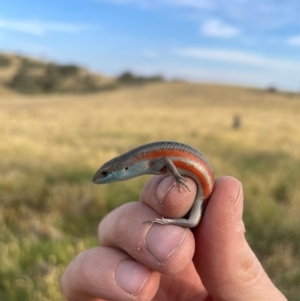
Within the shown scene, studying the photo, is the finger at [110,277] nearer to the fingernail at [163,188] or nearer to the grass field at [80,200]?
the fingernail at [163,188]

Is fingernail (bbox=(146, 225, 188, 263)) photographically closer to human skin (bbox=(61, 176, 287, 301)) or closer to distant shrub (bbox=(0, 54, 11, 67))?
human skin (bbox=(61, 176, 287, 301))

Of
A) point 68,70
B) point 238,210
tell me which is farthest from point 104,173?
point 68,70

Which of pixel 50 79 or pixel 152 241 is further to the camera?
pixel 50 79

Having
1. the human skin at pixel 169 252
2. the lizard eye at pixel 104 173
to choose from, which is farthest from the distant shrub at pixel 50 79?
the human skin at pixel 169 252

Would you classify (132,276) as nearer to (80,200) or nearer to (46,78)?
(80,200)

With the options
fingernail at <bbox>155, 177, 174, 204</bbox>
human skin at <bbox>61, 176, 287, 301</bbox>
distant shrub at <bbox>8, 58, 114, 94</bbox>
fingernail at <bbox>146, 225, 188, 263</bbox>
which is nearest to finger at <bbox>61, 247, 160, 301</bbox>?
human skin at <bbox>61, 176, 287, 301</bbox>

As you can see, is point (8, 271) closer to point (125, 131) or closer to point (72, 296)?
point (72, 296)

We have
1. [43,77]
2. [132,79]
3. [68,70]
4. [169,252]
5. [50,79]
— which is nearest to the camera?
[169,252]
